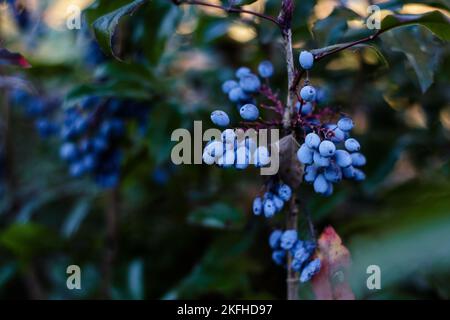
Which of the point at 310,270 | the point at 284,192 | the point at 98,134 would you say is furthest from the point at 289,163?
the point at 98,134

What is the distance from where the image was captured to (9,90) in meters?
1.59

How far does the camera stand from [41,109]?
1.45m

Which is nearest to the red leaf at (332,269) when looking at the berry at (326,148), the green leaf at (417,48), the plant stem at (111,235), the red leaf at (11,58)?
the berry at (326,148)

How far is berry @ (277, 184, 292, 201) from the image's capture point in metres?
0.70

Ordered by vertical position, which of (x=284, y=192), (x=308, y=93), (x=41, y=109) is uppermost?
(x=41, y=109)

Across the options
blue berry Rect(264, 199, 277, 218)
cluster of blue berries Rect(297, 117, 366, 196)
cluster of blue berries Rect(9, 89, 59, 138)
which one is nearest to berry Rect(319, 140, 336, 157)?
cluster of blue berries Rect(297, 117, 366, 196)

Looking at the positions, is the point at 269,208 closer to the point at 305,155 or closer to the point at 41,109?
the point at 305,155

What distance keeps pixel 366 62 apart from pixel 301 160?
72 cm

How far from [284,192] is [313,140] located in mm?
90

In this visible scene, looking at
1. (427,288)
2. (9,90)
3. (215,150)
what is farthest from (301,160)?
(9,90)

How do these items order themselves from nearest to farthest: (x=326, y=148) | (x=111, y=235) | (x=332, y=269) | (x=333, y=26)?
1. (x=326, y=148)
2. (x=332, y=269)
3. (x=333, y=26)
4. (x=111, y=235)

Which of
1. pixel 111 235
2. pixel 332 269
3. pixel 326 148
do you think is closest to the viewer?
pixel 326 148

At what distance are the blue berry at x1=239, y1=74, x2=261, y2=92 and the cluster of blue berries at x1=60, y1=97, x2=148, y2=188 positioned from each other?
48 cm
